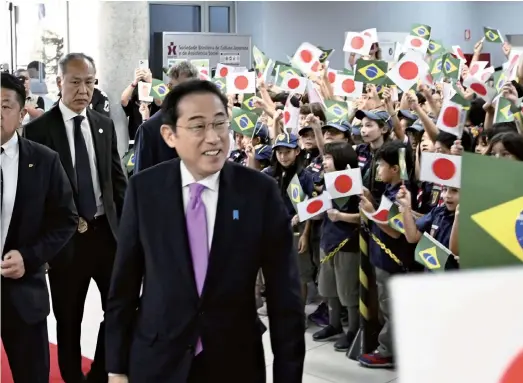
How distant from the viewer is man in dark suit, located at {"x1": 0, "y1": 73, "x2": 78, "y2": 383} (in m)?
2.73

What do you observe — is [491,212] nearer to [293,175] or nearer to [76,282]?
[76,282]

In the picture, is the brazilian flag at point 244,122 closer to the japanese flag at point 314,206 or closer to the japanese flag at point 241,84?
the japanese flag at point 241,84

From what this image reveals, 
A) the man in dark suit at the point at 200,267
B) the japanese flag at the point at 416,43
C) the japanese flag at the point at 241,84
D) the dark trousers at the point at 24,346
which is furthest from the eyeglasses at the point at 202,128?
the japanese flag at the point at 416,43

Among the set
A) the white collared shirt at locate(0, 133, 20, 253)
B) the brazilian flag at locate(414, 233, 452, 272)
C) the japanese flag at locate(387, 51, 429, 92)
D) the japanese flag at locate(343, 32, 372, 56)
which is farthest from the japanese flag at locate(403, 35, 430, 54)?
the white collared shirt at locate(0, 133, 20, 253)

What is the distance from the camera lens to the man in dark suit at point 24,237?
2.73 metres

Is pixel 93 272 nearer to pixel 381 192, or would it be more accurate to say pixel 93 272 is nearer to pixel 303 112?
pixel 381 192

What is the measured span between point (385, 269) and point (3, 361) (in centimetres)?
209

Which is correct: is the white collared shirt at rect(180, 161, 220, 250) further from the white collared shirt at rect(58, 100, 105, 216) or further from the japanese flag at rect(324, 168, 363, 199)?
the japanese flag at rect(324, 168, 363, 199)

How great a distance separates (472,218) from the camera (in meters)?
1.24

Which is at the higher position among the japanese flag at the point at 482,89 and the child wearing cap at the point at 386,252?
the japanese flag at the point at 482,89

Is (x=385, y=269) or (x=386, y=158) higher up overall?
(x=386, y=158)

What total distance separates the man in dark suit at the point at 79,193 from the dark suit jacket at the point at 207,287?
1444 millimetres

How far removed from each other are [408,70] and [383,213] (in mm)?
1495

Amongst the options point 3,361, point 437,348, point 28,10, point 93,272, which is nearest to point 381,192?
point 93,272
